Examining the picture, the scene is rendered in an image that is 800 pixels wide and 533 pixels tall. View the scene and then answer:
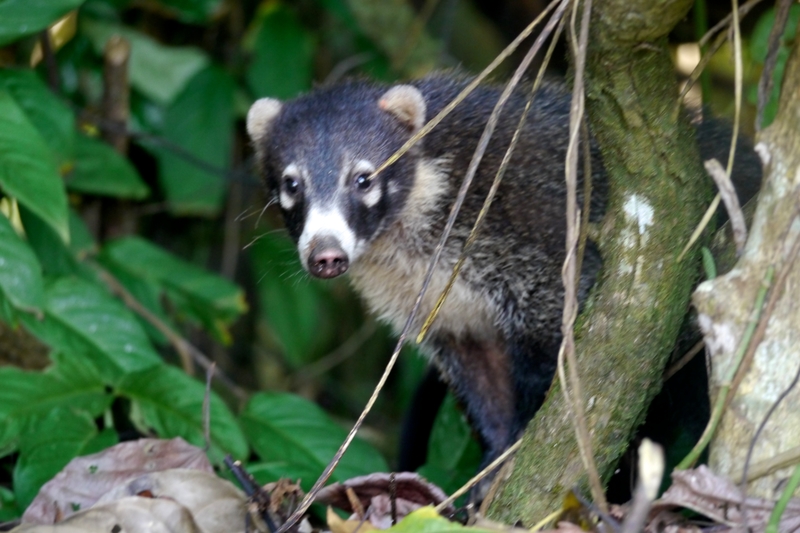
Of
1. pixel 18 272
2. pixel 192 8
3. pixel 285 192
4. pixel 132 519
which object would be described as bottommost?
pixel 132 519

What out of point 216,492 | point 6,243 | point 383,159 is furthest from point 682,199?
point 6,243

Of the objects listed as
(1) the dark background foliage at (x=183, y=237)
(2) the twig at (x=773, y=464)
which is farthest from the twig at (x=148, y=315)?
(2) the twig at (x=773, y=464)

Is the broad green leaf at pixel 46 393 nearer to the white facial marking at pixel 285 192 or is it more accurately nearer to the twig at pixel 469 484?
the white facial marking at pixel 285 192

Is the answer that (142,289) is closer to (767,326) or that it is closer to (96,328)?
(96,328)

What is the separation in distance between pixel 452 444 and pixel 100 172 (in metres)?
2.45

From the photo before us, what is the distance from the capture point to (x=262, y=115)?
13.4 ft

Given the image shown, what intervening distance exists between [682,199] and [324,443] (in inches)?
78.5

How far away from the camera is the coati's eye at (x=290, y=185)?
3.72m

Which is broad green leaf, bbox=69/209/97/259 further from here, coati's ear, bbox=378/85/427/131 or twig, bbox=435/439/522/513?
twig, bbox=435/439/522/513

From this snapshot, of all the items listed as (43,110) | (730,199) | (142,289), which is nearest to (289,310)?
(142,289)

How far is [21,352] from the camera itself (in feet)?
15.0

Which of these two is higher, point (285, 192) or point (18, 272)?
point (285, 192)

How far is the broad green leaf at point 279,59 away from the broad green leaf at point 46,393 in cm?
266

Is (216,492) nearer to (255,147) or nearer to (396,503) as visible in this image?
(396,503)
